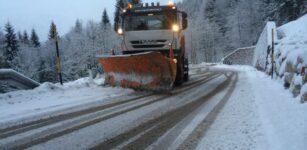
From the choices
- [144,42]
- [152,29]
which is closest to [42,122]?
[144,42]

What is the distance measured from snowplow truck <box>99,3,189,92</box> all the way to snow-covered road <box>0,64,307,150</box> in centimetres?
194

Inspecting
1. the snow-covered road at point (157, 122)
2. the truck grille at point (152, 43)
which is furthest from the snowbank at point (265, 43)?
the snow-covered road at point (157, 122)

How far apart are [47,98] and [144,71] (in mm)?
3042

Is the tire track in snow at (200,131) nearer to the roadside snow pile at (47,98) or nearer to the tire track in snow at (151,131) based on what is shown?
the tire track in snow at (151,131)

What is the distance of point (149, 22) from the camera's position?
12742mm

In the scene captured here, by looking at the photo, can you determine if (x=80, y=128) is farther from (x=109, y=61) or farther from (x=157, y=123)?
(x=109, y=61)

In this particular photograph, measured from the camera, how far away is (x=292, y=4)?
5062 cm

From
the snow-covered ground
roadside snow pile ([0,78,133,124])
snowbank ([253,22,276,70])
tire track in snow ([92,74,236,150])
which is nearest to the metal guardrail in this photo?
snowbank ([253,22,276,70])

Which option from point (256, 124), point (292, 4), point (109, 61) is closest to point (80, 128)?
point (256, 124)

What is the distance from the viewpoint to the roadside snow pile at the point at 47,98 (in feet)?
26.3

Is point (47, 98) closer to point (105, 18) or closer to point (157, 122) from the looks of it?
point (157, 122)

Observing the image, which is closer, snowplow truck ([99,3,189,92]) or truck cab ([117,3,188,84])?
snowplow truck ([99,3,189,92])

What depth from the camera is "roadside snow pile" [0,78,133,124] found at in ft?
26.3

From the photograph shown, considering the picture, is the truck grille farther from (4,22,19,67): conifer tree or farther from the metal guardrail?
(4,22,19,67): conifer tree
